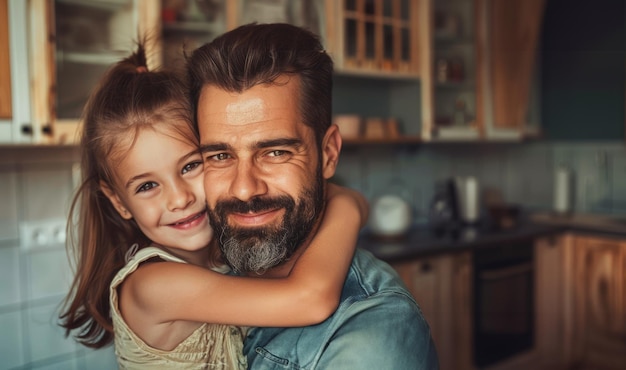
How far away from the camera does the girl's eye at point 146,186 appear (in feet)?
4.25

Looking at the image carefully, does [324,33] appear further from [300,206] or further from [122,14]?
[300,206]

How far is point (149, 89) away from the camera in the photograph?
4.18ft

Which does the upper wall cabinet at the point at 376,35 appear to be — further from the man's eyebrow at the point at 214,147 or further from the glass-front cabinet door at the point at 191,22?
the man's eyebrow at the point at 214,147

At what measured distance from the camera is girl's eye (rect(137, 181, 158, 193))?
1.30 metres

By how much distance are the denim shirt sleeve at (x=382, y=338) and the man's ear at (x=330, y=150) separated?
0.98ft

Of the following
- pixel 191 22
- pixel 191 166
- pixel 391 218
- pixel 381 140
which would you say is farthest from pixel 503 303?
pixel 191 166

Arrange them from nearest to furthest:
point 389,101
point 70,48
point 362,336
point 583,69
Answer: point 362,336, point 70,48, point 389,101, point 583,69

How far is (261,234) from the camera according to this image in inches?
44.6

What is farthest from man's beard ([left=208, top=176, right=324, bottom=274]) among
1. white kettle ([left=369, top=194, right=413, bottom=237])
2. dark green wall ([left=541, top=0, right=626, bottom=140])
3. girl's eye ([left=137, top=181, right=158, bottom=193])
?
dark green wall ([left=541, top=0, right=626, bottom=140])

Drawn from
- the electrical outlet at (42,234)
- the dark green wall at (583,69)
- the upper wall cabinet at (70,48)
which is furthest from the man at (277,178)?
the dark green wall at (583,69)

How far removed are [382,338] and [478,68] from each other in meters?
3.11

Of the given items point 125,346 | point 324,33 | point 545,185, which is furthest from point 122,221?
point 545,185

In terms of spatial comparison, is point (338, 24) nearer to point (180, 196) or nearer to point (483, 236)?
point (483, 236)

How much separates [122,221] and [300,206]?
1.72 ft
